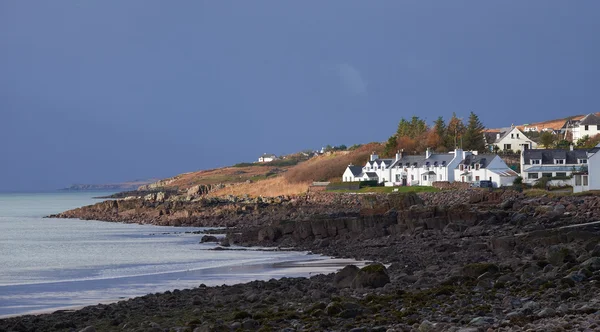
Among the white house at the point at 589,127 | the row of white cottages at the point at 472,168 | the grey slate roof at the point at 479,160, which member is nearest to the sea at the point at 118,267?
the row of white cottages at the point at 472,168

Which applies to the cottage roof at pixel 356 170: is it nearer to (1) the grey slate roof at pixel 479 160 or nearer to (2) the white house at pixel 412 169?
(2) the white house at pixel 412 169

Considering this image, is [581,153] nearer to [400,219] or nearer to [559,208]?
[559,208]

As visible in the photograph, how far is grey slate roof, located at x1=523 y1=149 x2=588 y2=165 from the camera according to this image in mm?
67625

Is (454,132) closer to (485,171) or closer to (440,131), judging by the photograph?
(440,131)

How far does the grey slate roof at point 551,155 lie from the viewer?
6762 cm

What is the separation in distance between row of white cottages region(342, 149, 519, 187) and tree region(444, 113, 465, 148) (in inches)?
389

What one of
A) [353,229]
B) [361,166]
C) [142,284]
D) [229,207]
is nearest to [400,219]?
[353,229]

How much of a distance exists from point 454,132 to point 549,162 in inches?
1301

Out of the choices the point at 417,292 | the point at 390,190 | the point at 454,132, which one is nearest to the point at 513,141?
the point at 454,132

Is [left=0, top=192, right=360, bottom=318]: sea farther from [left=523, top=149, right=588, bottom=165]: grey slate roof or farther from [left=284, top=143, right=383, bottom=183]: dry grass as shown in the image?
[left=284, top=143, right=383, bottom=183]: dry grass

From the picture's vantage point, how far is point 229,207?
209ft

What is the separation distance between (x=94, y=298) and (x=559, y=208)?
24.9 meters

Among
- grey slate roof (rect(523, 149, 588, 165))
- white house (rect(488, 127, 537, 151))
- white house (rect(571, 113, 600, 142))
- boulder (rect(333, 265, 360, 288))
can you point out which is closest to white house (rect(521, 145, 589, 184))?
grey slate roof (rect(523, 149, 588, 165))

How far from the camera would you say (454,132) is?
100438 mm
